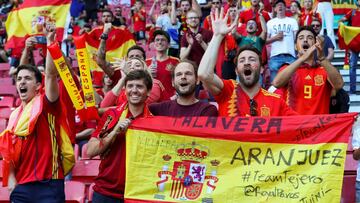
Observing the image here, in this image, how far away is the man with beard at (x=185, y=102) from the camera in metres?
6.15

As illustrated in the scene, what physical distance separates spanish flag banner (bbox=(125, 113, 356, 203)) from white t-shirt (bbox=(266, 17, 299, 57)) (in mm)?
5920

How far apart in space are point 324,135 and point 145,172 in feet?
4.59

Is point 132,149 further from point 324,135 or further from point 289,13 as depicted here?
point 289,13

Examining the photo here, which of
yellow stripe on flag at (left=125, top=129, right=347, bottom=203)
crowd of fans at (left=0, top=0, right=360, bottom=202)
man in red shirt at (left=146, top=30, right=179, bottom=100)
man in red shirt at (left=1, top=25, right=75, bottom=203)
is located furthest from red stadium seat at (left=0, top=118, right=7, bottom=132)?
yellow stripe on flag at (left=125, top=129, right=347, bottom=203)

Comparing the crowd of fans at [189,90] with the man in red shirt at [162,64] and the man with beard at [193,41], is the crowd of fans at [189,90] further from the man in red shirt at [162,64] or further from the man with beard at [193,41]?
the man with beard at [193,41]

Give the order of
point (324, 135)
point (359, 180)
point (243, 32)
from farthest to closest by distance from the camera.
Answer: point (243, 32), point (359, 180), point (324, 135)

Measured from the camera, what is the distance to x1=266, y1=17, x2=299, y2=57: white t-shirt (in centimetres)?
1172

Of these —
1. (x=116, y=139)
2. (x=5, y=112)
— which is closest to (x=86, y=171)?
(x=116, y=139)

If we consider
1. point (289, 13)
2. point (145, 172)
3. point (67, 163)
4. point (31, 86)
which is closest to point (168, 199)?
point (145, 172)

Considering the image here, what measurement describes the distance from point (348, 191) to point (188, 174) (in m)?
2.00

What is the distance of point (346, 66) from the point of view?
13.0m

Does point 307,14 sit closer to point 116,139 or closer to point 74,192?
point 74,192

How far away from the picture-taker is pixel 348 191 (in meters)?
7.27

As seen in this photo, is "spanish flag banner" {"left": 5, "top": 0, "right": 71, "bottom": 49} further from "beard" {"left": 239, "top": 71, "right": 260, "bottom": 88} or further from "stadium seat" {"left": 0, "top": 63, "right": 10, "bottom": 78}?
"beard" {"left": 239, "top": 71, "right": 260, "bottom": 88}
